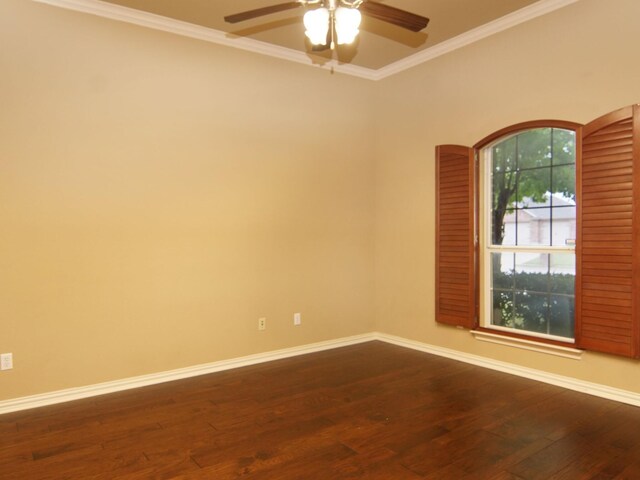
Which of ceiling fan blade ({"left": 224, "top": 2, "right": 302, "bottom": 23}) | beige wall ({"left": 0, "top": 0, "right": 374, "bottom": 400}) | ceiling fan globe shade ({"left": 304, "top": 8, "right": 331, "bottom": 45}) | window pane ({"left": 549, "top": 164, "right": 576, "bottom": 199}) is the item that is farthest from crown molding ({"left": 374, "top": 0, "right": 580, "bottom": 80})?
ceiling fan blade ({"left": 224, "top": 2, "right": 302, "bottom": 23})

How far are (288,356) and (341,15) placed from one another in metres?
3.06

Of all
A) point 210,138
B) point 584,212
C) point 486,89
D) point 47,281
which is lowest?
point 47,281

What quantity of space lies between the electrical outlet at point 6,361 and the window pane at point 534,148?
4141mm

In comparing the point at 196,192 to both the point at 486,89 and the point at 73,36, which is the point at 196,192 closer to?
the point at 73,36

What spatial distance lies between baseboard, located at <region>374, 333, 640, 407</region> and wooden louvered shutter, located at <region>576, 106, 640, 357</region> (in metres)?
0.29

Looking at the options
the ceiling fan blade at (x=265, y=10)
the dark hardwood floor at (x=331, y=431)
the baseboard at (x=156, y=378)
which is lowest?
the dark hardwood floor at (x=331, y=431)

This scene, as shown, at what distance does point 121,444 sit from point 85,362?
101 centimetres

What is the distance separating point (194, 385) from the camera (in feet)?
11.6

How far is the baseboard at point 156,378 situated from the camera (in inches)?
123

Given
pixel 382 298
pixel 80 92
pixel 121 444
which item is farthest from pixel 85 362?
pixel 382 298

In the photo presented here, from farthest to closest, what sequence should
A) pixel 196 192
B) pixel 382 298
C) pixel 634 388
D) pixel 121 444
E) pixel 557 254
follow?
pixel 382 298
pixel 196 192
pixel 557 254
pixel 634 388
pixel 121 444

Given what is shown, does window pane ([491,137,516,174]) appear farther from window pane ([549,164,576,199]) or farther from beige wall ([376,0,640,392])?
window pane ([549,164,576,199])

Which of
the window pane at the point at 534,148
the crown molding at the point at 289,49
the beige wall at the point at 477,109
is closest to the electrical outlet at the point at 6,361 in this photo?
the crown molding at the point at 289,49

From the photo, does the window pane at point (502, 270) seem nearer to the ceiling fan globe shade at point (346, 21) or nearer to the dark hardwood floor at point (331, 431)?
the dark hardwood floor at point (331, 431)
